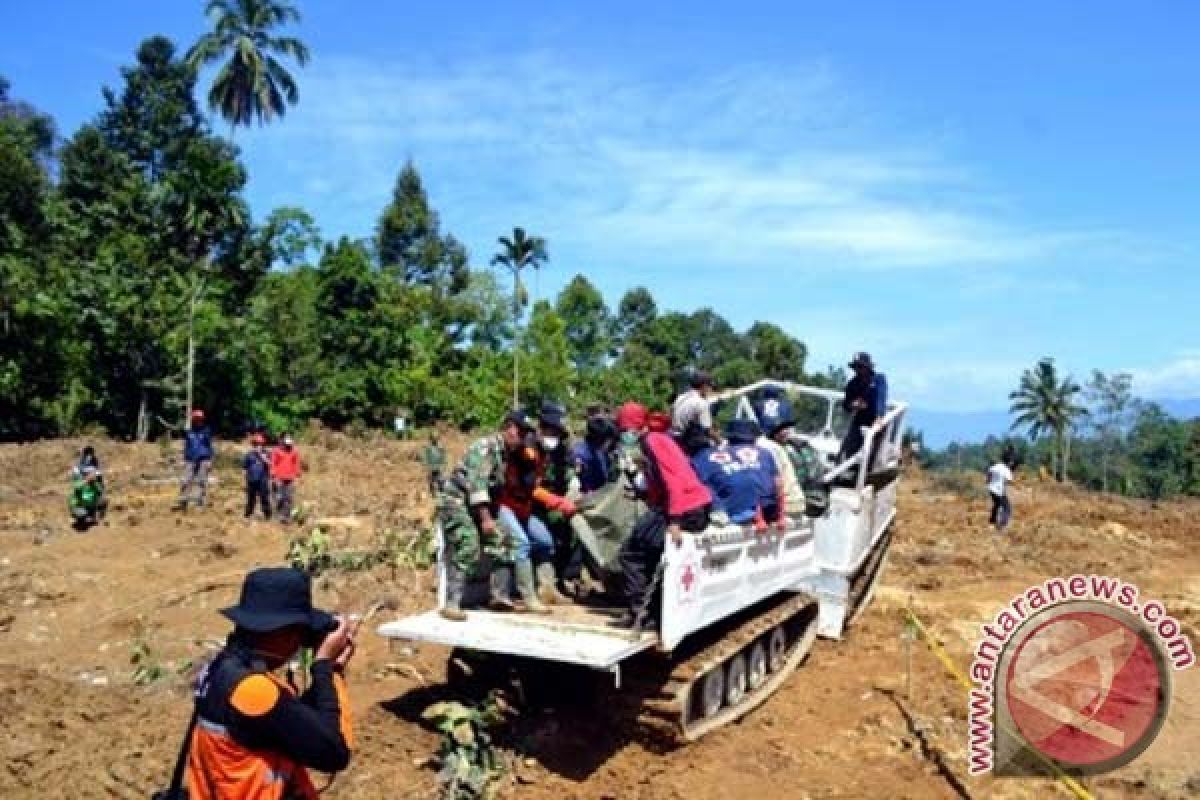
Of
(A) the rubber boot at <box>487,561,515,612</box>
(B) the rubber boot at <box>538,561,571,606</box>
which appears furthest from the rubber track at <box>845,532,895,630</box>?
(A) the rubber boot at <box>487,561,515,612</box>

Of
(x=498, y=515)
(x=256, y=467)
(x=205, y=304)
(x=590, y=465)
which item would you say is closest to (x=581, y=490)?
(x=590, y=465)

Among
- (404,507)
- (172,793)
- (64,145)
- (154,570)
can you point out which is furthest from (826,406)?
(64,145)

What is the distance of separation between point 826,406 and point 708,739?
31.2 ft

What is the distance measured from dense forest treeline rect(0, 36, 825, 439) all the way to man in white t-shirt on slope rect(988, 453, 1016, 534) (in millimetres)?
8478

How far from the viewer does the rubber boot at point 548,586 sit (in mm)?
7977

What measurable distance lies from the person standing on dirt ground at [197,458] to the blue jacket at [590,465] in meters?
10.9

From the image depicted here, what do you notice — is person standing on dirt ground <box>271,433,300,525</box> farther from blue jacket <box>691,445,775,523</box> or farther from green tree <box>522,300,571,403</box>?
green tree <box>522,300,571,403</box>

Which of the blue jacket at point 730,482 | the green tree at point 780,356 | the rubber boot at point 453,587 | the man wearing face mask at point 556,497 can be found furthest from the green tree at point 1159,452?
the rubber boot at point 453,587

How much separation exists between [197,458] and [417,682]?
10.9 m

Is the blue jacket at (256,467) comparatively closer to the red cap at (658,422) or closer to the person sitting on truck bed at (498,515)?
the person sitting on truck bed at (498,515)

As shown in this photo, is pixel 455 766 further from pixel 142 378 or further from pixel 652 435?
pixel 142 378

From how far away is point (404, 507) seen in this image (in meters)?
20.3

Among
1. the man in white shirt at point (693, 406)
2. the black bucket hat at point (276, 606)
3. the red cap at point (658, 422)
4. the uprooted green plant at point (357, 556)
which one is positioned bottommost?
the uprooted green plant at point (357, 556)

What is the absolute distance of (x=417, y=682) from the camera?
862cm
